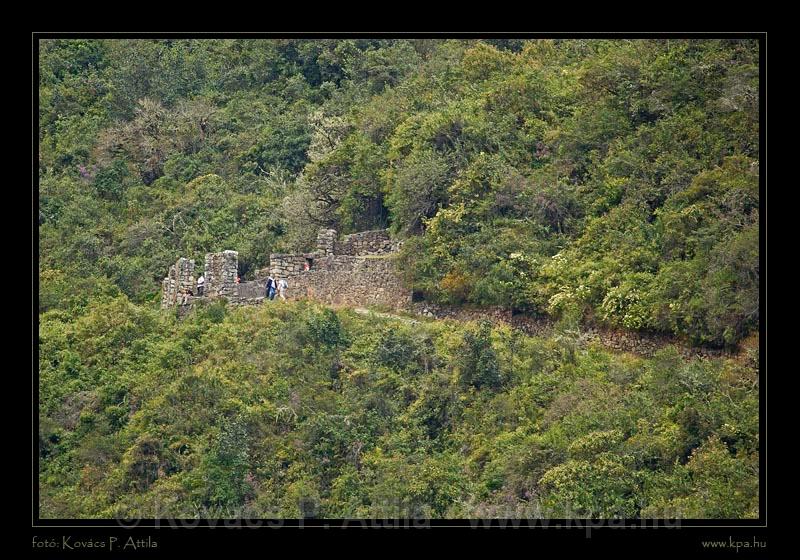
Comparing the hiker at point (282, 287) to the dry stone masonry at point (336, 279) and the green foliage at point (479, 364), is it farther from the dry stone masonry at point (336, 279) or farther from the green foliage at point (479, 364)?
the green foliage at point (479, 364)

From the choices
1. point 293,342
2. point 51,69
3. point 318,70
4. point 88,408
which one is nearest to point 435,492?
point 293,342

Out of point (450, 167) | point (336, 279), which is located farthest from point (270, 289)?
point (450, 167)

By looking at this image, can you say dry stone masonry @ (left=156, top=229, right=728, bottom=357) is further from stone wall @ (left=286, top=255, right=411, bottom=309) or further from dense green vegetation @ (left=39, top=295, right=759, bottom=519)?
dense green vegetation @ (left=39, top=295, right=759, bottom=519)

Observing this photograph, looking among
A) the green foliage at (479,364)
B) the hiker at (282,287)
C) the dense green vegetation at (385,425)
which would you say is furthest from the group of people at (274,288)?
the green foliage at (479,364)

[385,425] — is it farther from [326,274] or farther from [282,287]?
[282,287]

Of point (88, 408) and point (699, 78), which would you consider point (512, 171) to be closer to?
point (699, 78)

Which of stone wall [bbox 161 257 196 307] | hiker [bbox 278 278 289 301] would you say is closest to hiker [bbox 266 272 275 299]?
hiker [bbox 278 278 289 301]
